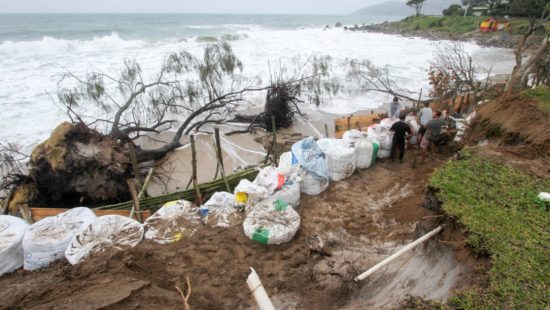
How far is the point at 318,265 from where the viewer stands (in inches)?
142

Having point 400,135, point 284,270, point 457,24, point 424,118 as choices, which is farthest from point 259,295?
point 457,24

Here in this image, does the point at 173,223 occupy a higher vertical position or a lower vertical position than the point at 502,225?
lower

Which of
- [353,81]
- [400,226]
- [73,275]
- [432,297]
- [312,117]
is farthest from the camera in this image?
[353,81]

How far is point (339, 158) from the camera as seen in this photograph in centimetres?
527

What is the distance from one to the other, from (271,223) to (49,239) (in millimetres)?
2708

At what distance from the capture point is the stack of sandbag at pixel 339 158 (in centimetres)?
529

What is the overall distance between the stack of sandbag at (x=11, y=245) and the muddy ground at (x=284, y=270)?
16cm

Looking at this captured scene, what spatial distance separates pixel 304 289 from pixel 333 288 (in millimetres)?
320

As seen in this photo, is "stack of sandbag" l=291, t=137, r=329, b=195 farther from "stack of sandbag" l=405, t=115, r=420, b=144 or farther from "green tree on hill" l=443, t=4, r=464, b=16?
"green tree on hill" l=443, t=4, r=464, b=16

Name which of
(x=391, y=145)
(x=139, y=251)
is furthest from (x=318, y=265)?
(x=391, y=145)

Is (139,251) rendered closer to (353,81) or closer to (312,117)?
(312,117)

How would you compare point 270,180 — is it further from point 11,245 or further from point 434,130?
point 434,130

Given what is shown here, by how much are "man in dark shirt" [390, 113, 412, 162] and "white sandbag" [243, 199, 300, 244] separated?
312cm

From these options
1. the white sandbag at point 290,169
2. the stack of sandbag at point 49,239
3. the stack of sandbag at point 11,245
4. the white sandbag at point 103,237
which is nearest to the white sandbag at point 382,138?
the white sandbag at point 290,169
